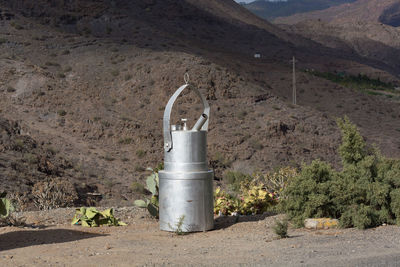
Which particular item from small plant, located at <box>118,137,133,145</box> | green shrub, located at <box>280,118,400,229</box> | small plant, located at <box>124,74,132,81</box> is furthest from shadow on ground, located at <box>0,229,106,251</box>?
small plant, located at <box>124,74,132,81</box>

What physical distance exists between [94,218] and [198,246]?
2317 mm

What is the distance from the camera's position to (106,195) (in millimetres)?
21422

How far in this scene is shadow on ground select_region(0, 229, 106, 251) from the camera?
7719 mm

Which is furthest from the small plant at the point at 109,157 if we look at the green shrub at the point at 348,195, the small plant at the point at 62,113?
the green shrub at the point at 348,195

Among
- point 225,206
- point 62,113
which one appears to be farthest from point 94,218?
point 62,113

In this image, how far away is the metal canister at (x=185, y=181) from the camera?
824 centimetres

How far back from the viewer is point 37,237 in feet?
26.6

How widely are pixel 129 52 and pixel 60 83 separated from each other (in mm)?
6238

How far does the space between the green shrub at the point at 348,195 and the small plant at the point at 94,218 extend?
2.70 m

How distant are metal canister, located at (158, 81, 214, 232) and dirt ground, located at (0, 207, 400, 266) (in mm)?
245

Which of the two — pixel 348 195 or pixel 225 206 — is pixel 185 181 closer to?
pixel 225 206

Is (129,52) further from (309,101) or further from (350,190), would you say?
(350,190)

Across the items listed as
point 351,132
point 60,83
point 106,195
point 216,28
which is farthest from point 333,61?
point 351,132

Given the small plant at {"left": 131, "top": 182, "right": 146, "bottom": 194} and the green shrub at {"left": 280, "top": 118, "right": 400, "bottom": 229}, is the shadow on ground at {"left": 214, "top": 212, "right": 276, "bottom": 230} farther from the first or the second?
the small plant at {"left": 131, "top": 182, "right": 146, "bottom": 194}
